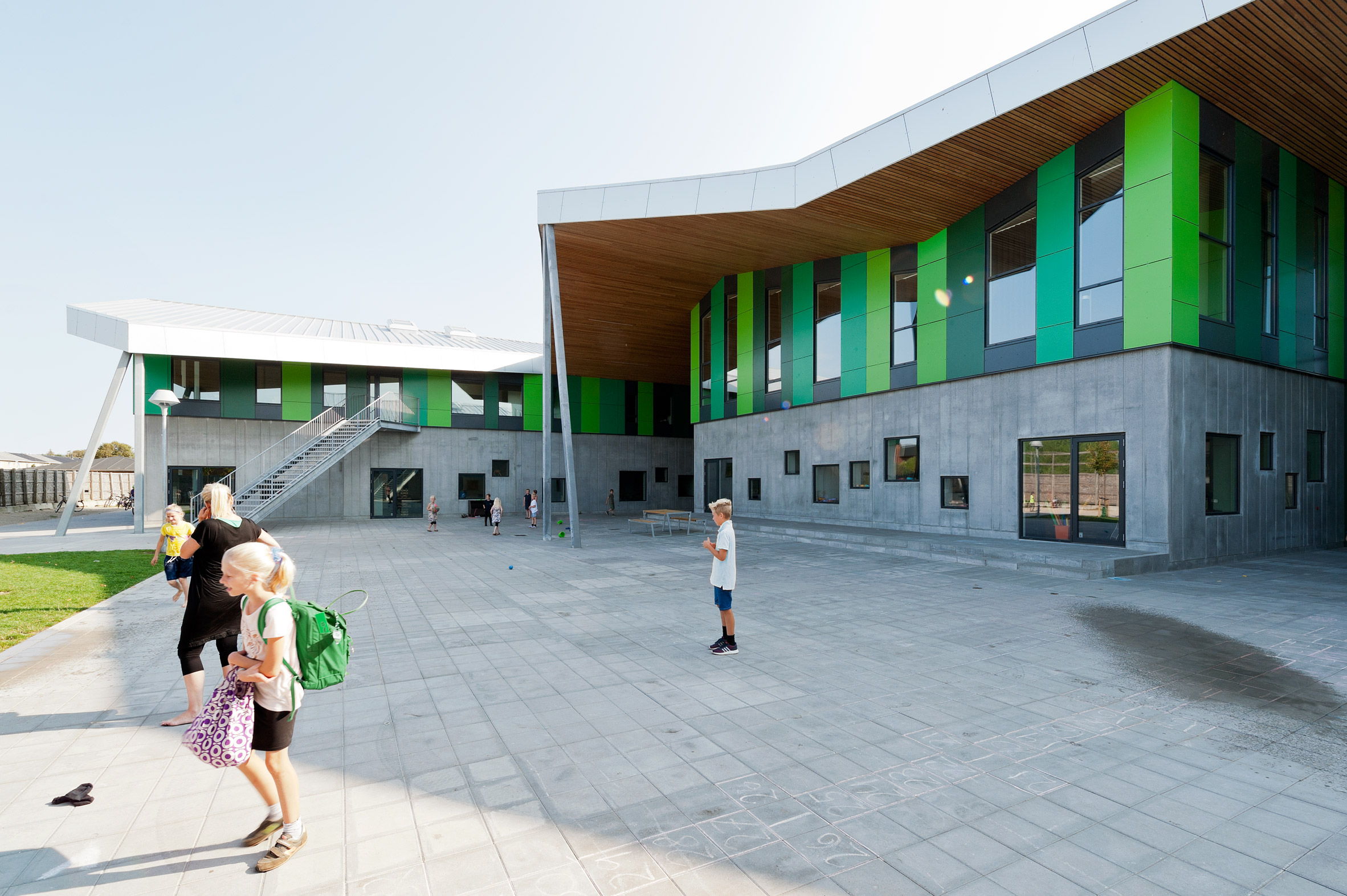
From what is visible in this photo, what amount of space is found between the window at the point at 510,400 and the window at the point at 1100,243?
84.0ft

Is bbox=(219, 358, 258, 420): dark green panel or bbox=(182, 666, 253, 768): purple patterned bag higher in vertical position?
bbox=(219, 358, 258, 420): dark green panel

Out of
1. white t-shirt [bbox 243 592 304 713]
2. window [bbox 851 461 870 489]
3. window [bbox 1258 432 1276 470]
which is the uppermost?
window [bbox 1258 432 1276 470]

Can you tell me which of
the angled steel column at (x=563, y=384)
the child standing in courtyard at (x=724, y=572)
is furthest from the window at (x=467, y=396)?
the child standing in courtyard at (x=724, y=572)

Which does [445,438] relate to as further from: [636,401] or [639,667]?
[639,667]

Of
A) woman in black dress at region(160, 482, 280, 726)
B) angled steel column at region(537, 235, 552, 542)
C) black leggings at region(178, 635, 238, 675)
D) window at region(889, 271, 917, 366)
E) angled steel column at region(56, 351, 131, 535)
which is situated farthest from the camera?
angled steel column at region(56, 351, 131, 535)

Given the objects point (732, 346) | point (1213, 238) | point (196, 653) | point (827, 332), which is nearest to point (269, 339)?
point (732, 346)

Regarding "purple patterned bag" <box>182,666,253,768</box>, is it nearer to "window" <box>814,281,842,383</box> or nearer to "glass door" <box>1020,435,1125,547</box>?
"glass door" <box>1020,435,1125,547</box>

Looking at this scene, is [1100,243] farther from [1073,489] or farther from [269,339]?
[269,339]

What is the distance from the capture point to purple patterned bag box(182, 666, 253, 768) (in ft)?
10.0

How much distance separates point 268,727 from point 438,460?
2940cm

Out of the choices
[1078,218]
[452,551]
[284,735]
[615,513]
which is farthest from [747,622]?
[615,513]

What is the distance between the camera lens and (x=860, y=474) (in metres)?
19.8

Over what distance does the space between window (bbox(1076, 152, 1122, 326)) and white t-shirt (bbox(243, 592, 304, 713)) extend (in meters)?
15.1

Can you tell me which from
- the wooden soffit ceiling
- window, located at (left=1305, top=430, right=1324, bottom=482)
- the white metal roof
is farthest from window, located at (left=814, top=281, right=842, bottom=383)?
the white metal roof
